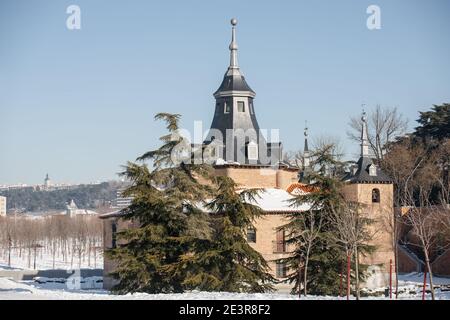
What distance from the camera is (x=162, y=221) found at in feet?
94.4

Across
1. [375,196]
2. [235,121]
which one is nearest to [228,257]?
[375,196]

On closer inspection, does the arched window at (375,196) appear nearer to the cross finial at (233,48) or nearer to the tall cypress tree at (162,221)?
the cross finial at (233,48)

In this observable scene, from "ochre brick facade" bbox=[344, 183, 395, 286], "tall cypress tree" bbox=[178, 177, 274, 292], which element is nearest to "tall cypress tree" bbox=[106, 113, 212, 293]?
"tall cypress tree" bbox=[178, 177, 274, 292]

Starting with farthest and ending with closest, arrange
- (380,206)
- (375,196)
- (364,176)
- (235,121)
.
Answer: (235,121)
(375,196)
(364,176)
(380,206)

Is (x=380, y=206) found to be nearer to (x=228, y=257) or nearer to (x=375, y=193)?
(x=375, y=193)

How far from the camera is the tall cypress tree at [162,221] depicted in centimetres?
2812

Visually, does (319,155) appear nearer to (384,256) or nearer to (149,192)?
(149,192)

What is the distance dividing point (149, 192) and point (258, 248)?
1251 cm

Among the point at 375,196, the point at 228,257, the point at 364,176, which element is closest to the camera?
the point at 228,257

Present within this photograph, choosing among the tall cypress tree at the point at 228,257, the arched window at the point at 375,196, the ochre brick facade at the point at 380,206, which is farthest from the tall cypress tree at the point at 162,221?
the arched window at the point at 375,196

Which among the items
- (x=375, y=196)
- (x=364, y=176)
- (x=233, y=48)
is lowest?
(x=375, y=196)

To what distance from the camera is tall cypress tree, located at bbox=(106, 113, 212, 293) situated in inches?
1107

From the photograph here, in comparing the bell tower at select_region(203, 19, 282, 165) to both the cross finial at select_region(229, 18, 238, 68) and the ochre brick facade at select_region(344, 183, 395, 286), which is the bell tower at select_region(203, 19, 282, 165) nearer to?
the cross finial at select_region(229, 18, 238, 68)
